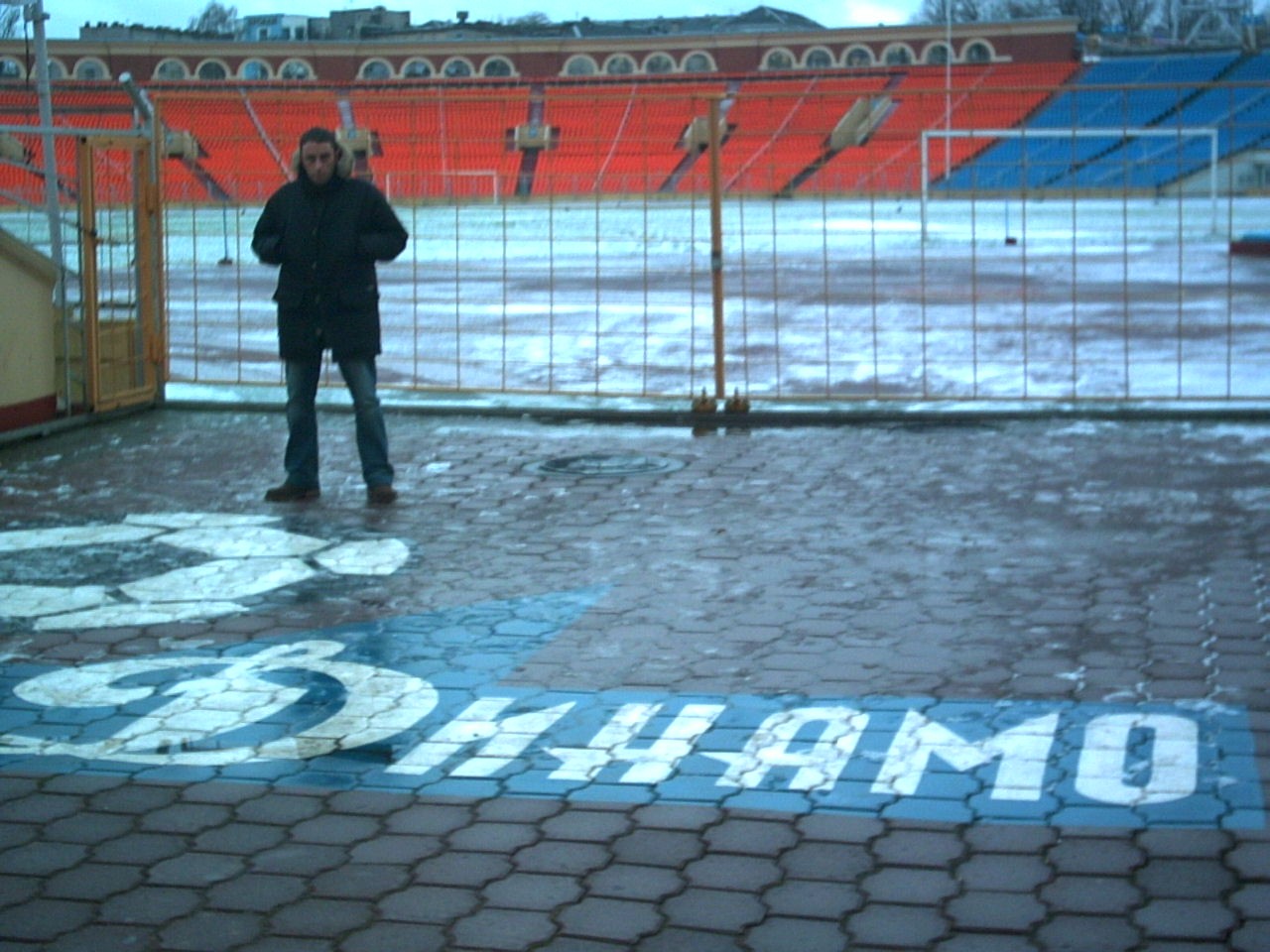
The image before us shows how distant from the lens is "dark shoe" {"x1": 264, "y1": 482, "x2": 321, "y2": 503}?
340 inches

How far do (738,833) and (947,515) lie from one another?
406 centimetres

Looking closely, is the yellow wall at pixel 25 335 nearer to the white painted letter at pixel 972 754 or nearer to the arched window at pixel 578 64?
the white painted letter at pixel 972 754

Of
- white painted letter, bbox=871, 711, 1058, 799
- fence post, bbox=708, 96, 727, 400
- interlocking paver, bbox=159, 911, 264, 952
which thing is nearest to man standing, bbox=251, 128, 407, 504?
fence post, bbox=708, 96, 727, 400

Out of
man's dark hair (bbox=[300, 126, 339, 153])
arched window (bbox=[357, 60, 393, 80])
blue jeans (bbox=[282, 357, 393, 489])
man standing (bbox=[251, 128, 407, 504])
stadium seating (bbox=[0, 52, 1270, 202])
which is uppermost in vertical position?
arched window (bbox=[357, 60, 393, 80])

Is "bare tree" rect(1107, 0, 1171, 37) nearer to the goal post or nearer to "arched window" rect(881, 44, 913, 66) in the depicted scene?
"arched window" rect(881, 44, 913, 66)

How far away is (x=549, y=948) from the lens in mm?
3613

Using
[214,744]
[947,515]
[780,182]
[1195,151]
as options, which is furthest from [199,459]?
[1195,151]

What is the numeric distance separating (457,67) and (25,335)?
57475 mm

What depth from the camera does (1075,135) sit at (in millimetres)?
13078

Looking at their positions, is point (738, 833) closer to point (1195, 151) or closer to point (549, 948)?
point (549, 948)

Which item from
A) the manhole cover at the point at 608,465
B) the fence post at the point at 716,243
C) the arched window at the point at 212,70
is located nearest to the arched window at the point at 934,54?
the arched window at the point at 212,70

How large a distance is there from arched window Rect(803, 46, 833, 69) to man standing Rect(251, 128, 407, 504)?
5778cm

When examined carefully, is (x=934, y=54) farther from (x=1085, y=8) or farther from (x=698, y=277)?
(x=698, y=277)

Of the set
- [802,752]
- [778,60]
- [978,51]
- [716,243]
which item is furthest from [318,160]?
[978,51]
